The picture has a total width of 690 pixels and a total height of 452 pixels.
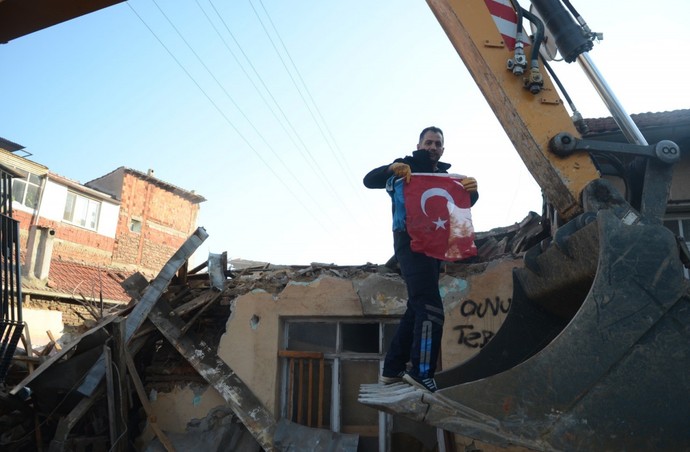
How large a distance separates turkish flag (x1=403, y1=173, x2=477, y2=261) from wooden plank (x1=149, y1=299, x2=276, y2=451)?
3859 millimetres

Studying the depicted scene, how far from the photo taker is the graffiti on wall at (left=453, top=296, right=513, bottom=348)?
226 inches

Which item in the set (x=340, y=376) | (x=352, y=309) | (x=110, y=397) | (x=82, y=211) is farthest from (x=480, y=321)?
(x=82, y=211)

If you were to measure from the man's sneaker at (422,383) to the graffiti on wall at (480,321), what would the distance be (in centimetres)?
316

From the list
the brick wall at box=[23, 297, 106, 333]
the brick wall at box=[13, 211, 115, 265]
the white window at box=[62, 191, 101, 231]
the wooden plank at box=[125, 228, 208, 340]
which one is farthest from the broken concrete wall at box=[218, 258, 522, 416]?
the white window at box=[62, 191, 101, 231]

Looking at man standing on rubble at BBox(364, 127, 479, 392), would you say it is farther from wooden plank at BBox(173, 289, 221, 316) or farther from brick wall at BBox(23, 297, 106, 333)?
brick wall at BBox(23, 297, 106, 333)

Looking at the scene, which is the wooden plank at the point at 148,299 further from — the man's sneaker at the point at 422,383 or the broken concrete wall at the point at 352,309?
the man's sneaker at the point at 422,383

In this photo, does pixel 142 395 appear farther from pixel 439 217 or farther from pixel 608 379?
pixel 608 379

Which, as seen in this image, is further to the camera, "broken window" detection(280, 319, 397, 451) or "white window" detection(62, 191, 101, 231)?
"white window" detection(62, 191, 101, 231)

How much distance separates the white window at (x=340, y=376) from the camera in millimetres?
6070

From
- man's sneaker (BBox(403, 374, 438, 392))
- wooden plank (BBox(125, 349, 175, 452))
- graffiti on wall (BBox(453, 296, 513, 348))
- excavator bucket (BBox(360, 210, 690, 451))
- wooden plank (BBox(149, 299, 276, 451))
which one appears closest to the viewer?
excavator bucket (BBox(360, 210, 690, 451))

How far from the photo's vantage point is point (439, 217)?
310cm

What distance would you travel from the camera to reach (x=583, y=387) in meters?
2.05

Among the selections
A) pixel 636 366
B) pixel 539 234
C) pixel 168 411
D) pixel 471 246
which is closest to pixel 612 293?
pixel 636 366

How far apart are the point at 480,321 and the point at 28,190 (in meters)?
24.2
